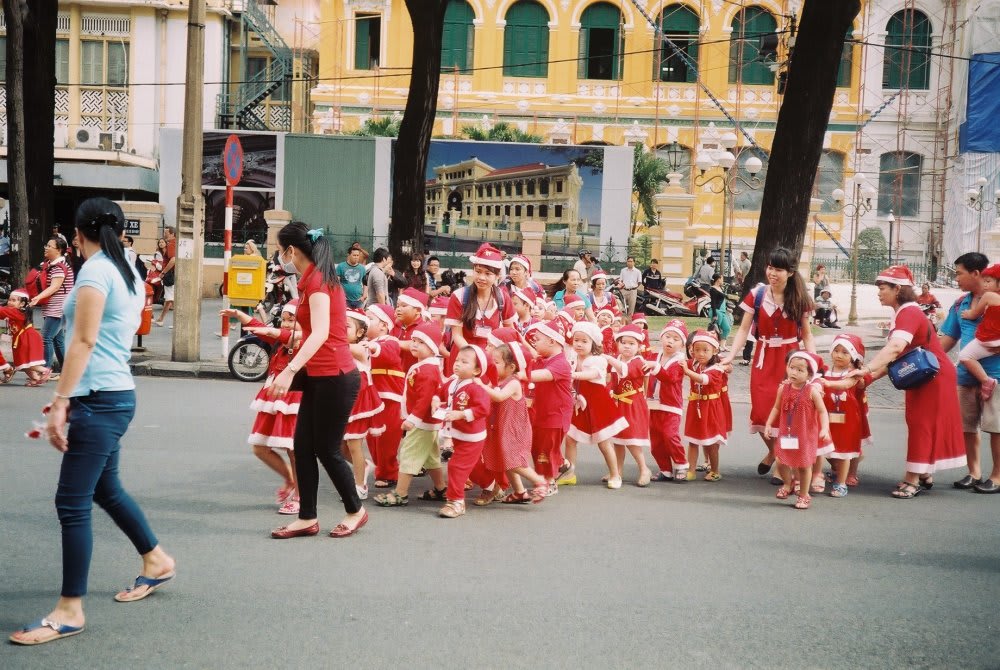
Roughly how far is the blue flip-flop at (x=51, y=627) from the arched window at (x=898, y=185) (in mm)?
44360

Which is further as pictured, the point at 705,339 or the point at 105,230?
the point at 705,339

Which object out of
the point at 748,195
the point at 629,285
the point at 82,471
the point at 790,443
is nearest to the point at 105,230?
the point at 82,471

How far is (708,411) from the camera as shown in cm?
930

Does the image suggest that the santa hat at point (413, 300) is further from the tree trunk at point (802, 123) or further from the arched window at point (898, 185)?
the arched window at point (898, 185)

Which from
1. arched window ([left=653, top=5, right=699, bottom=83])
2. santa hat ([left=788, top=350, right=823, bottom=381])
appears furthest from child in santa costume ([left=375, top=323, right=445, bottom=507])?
arched window ([left=653, top=5, right=699, bottom=83])

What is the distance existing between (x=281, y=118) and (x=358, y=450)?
36722 millimetres

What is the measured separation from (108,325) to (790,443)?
526 cm

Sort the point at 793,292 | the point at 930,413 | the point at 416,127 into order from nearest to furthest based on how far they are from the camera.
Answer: the point at 930,413
the point at 793,292
the point at 416,127

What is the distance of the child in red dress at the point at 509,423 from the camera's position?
8.06 m

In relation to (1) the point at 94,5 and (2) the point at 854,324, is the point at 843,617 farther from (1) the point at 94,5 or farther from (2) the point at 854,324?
(1) the point at 94,5

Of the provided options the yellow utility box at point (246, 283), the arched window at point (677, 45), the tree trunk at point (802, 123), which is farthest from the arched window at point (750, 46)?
the yellow utility box at point (246, 283)

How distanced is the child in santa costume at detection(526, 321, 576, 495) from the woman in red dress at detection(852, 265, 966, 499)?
239 cm

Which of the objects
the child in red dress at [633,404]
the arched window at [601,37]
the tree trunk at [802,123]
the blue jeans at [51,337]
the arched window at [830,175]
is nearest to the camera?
the child in red dress at [633,404]

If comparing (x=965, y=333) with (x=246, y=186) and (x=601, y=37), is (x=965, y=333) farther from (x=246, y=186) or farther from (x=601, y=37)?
(x=601, y=37)
